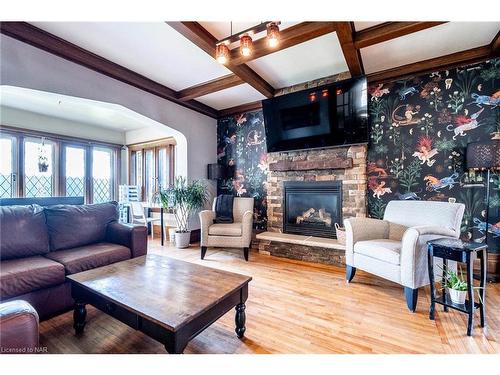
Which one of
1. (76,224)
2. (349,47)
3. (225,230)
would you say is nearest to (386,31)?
(349,47)

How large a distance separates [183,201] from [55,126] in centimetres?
338

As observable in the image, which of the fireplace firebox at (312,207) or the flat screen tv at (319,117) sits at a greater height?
the flat screen tv at (319,117)

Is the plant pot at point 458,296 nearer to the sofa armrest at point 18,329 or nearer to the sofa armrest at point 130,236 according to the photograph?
the sofa armrest at point 18,329

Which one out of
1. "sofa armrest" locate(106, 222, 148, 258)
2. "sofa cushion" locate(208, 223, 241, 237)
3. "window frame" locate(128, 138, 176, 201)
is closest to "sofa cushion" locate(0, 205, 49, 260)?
"sofa armrest" locate(106, 222, 148, 258)

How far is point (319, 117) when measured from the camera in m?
3.18

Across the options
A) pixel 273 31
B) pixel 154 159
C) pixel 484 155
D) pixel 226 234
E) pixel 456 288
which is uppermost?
pixel 273 31

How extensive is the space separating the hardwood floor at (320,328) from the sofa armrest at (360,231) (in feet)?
1.19

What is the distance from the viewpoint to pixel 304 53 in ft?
8.56

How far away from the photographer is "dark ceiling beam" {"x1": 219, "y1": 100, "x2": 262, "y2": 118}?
13.2ft

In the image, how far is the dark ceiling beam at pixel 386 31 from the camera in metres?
2.01

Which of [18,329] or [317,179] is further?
[317,179]

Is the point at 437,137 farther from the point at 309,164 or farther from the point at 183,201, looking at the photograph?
the point at 183,201

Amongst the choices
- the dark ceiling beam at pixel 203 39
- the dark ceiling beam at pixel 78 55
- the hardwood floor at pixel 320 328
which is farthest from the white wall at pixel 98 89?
the hardwood floor at pixel 320 328

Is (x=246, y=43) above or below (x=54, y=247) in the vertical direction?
above
